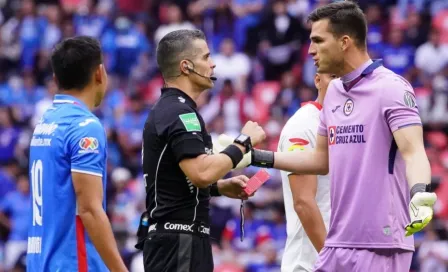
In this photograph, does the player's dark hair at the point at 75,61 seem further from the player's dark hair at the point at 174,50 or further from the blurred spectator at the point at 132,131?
the blurred spectator at the point at 132,131

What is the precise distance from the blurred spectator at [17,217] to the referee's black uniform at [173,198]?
33.1 feet

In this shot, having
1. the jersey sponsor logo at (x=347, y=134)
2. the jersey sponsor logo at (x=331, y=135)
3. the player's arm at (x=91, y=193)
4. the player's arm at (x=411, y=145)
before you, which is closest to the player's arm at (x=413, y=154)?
the player's arm at (x=411, y=145)

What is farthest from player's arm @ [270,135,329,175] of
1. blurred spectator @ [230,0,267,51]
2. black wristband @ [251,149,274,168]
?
blurred spectator @ [230,0,267,51]

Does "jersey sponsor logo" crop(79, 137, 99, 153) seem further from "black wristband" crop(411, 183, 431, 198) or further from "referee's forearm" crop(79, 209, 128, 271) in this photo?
"black wristband" crop(411, 183, 431, 198)

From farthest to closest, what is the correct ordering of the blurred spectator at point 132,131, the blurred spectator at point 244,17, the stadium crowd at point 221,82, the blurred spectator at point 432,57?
the blurred spectator at point 244,17 < the blurred spectator at point 132,131 < the blurred spectator at point 432,57 < the stadium crowd at point 221,82

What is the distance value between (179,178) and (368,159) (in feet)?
3.91

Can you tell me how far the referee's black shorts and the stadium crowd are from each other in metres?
7.75

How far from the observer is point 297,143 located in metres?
7.94

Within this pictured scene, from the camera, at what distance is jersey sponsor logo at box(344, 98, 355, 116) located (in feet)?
22.5

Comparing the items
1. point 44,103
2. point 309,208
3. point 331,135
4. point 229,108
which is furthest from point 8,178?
point 331,135

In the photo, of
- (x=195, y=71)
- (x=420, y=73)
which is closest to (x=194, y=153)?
(x=195, y=71)

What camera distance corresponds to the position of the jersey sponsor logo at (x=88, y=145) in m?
6.96

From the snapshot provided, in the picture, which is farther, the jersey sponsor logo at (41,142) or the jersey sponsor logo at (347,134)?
the jersey sponsor logo at (41,142)

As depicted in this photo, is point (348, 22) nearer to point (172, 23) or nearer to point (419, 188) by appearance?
point (419, 188)
